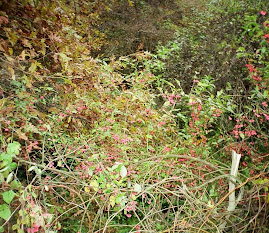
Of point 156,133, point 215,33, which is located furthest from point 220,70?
point 156,133

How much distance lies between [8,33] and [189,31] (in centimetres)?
378

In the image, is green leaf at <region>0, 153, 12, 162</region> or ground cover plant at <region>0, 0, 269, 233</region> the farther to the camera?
ground cover plant at <region>0, 0, 269, 233</region>

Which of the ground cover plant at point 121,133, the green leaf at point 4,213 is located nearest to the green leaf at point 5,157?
the ground cover plant at point 121,133

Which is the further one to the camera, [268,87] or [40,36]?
[268,87]

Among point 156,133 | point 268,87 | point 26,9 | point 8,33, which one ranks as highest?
point 26,9

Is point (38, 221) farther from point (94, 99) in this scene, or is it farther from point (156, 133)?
point (156, 133)

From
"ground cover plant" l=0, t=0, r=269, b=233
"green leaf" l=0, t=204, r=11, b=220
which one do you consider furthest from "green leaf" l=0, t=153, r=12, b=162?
"green leaf" l=0, t=204, r=11, b=220

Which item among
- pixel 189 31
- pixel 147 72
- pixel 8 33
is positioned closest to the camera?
pixel 8 33

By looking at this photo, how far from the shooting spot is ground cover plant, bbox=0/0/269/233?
157 cm

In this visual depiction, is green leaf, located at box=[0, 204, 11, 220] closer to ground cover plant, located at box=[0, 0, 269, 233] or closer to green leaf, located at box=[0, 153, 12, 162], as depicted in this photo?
ground cover plant, located at box=[0, 0, 269, 233]

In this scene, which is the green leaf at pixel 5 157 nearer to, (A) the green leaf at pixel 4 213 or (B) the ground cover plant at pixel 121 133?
(B) the ground cover plant at pixel 121 133

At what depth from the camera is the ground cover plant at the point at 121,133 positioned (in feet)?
5.15

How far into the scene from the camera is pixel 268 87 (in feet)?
8.86

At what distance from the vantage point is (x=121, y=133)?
2676 millimetres
